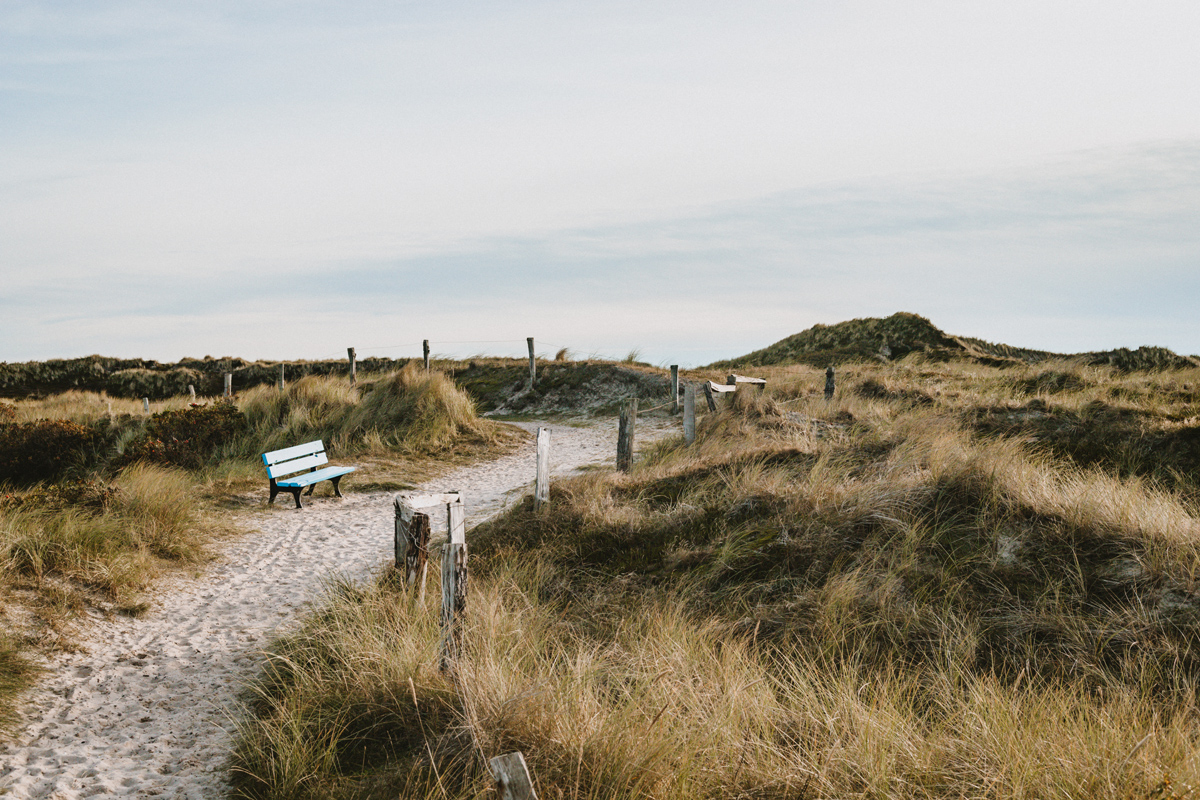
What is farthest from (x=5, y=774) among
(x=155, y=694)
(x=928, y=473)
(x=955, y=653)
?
(x=928, y=473)

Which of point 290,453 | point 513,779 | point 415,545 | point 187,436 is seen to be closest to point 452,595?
point 415,545

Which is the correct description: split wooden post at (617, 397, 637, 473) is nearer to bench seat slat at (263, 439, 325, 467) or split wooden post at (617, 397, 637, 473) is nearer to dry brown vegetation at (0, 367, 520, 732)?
dry brown vegetation at (0, 367, 520, 732)

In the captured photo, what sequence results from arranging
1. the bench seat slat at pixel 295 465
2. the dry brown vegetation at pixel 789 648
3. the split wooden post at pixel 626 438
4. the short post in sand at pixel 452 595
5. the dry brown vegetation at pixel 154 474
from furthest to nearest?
the bench seat slat at pixel 295 465, the split wooden post at pixel 626 438, the dry brown vegetation at pixel 154 474, the short post in sand at pixel 452 595, the dry brown vegetation at pixel 789 648

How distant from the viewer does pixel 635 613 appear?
5293 millimetres

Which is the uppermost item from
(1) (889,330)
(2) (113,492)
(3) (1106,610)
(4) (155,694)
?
(1) (889,330)

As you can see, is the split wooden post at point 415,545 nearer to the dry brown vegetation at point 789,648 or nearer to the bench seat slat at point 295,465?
the dry brown vegetation at point 789,648

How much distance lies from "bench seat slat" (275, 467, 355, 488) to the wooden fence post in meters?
6.60

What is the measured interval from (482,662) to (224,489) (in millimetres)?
8370

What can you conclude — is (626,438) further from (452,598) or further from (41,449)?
(41,449)

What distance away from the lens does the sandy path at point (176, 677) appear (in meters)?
4.09

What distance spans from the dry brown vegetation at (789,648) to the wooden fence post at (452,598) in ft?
0.46

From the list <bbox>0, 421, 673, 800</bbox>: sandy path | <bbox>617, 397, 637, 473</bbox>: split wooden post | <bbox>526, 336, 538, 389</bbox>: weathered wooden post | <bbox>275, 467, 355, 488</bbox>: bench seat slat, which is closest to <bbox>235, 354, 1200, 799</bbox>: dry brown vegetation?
<bbox>0, 421, 673, 800</bbox>: sandy path

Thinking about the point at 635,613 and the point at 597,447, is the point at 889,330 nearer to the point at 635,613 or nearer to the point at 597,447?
the point at 597,447

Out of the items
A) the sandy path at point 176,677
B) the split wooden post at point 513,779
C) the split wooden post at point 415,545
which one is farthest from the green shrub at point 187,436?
the split wooden post at point 513,779
